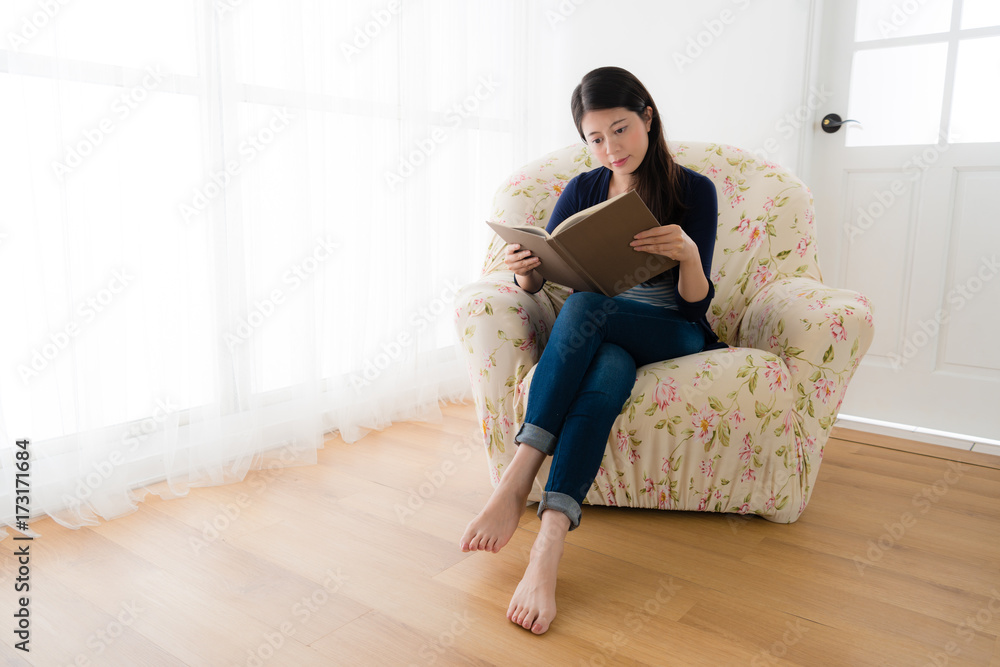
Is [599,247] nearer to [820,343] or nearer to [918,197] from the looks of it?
[820,343]

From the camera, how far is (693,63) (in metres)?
2.89

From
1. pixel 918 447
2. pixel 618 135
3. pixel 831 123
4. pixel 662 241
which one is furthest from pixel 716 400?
pixel 831 123

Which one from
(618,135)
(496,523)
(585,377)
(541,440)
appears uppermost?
(618,135)

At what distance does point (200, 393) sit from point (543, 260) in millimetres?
1009

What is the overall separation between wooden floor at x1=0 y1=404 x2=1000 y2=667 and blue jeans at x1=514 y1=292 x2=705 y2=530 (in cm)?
22

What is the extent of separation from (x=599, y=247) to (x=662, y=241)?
0.12 m

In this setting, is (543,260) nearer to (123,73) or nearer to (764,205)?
(764,205)

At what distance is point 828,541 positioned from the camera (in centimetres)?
157

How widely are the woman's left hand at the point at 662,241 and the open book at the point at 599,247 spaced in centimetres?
2

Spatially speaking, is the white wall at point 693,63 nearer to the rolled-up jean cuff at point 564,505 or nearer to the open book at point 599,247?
the open book at point 599,247

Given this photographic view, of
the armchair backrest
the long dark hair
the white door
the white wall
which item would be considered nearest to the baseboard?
the white door

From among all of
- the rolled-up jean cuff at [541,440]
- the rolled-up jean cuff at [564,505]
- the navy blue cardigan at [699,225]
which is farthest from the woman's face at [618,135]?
the rolled-up jean cuff at [564,505]

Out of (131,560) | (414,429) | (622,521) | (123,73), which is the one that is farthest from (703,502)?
(123,73)

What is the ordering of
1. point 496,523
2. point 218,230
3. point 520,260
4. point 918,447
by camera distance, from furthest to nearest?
point 918,447 < point 218,230 < point 520,260 < point 496,523
